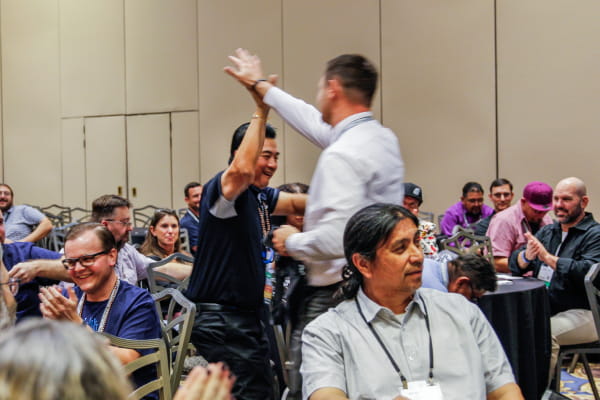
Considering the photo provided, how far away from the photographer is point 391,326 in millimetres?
1819

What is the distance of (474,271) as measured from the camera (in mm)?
2812

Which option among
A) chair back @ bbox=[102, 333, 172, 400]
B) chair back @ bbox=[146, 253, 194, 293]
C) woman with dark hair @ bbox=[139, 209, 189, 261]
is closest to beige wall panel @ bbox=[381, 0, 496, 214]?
woman with dark hair @ bbox=[139, 209, 189, 261]

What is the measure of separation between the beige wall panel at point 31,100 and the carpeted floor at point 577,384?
9262 millimetres

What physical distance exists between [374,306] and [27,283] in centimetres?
171

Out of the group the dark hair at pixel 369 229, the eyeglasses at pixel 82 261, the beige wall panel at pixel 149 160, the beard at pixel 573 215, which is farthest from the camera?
the beige wall panel at pixel 149 160

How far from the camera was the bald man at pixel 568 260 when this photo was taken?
12.8 ft

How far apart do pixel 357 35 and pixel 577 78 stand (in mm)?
2893

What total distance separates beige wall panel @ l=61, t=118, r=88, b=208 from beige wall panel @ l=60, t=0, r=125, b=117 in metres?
0.24

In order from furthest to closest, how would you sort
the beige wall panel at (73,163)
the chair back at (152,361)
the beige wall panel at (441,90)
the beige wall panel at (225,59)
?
the beige wall panel at (73,163) < the beige wall panel at (225,59) < the beige wall panel at (441,90) < the chair back at (152,361)

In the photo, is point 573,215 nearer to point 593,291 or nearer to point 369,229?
point 593,291

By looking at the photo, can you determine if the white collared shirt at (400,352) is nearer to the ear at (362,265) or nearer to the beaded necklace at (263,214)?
the ear at (362,265)

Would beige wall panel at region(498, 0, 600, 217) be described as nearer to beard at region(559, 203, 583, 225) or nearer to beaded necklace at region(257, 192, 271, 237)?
beard at region(559, 203, 583, 225)

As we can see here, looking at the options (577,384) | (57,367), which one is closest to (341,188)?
(57,367)

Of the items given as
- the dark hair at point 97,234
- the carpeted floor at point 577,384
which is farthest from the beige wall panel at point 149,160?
the dark hair at point 97,234
